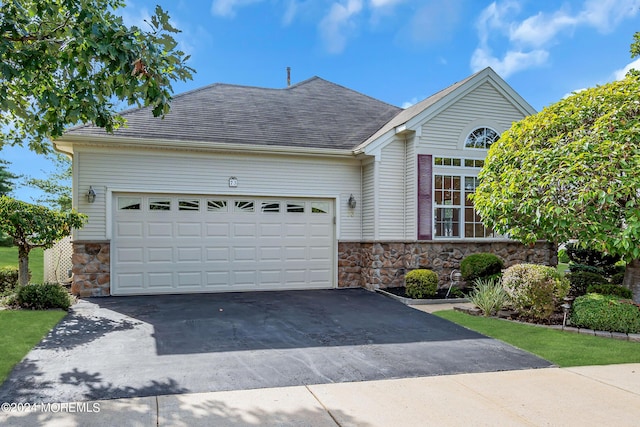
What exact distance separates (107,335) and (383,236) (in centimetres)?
642

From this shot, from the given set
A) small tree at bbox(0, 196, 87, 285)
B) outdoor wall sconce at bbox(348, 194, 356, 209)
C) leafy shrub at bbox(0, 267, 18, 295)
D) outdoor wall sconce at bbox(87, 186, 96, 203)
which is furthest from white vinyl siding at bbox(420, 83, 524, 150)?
leafy shrub at bbox(0, 267, 18, 295)

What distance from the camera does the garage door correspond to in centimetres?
955

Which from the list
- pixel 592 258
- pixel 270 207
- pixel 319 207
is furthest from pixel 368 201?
pixel 592 258

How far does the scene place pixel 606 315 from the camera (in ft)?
21.0

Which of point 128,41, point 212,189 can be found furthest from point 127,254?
point 128,41

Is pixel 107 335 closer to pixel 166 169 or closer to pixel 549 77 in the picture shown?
pixel 166 169

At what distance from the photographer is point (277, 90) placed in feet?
45.6

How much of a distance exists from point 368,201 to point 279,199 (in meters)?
2.26

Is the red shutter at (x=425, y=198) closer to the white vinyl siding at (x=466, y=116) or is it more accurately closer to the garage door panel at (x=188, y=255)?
the white vinyl siding at (x=466, y=116)

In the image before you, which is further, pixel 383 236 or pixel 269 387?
pixel 383 236

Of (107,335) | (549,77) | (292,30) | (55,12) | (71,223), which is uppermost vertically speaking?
(292,30)

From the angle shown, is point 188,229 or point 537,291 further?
point 188,229

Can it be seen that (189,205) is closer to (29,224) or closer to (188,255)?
(188,255)

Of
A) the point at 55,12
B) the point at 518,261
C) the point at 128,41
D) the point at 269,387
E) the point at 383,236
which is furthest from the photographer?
the point at 518,261
